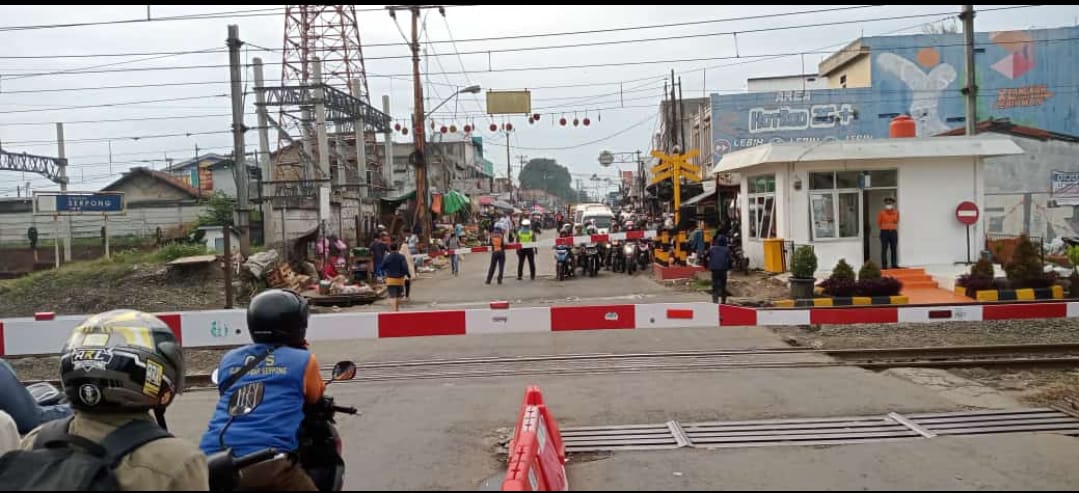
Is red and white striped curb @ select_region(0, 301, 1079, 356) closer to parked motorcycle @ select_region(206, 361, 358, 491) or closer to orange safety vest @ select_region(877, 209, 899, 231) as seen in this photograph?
parked motorcycle @ select_region(206, 361, 358, 491)

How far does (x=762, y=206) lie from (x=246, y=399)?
19246mm

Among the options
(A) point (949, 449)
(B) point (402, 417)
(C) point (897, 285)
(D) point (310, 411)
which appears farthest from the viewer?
(C) point (897, 285)

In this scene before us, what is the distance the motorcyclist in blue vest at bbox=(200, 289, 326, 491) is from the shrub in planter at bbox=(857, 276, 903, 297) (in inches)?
506

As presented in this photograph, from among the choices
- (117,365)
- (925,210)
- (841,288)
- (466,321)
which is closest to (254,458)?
(117,365)

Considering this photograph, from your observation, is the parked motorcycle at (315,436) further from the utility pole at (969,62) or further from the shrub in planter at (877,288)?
the utility pole at (969,62)

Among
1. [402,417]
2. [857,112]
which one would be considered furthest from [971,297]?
[857,112]

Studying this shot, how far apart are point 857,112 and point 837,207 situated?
19.6 metres

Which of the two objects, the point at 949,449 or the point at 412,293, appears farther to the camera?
the point at 412,293

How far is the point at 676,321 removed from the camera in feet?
26.9

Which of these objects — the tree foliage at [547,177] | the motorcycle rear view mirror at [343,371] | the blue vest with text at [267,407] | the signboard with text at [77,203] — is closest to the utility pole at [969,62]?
the motorcycle rear view mirror at [343,371]

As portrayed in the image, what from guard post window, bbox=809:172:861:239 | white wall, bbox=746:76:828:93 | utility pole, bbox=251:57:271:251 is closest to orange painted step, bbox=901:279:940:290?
guard post window, bbox=809:172:861:239

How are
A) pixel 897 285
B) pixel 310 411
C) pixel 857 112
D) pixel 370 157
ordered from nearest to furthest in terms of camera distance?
pixel 310 411, pixel 897 285, pixel 857 112, pixel 370 157

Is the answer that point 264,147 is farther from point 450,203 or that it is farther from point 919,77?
point 919,77

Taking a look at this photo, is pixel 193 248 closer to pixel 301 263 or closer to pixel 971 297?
pixel 301 263
